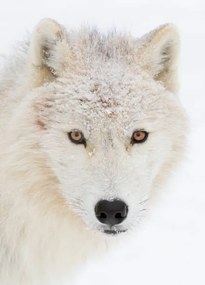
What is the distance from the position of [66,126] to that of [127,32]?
3.61 ft

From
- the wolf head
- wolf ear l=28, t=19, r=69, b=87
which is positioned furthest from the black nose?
wolf ear l=28, t=19, r=69, b=87

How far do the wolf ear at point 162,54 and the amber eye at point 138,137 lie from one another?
0.52m

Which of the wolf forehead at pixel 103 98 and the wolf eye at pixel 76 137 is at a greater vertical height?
the wolf forehead at pixel 103 98

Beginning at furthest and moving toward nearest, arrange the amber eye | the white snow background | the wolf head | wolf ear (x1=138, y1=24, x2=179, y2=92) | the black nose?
1. the white snow background
2. wolf ear (x1=138, y1=24, x2=179, y2=92)
3. the amber eye
4. the wolf head
5. the black nose

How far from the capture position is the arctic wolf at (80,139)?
4.81 metres

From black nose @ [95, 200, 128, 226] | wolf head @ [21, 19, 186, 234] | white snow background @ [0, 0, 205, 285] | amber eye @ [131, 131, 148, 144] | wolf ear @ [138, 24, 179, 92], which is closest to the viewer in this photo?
black nose @ [95, 200, 128, 226]

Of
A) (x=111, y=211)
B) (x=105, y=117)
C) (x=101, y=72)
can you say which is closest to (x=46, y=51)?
(x=101, y=72)

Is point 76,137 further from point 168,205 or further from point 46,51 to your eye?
point 168,205

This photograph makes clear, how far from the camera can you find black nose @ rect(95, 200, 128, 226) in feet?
15.1

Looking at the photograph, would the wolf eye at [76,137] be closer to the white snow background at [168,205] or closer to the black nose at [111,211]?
the black nose at [111,211]

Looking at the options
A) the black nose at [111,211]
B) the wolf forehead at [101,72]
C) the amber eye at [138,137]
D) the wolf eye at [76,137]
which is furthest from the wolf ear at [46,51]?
the black nose at [111,211]

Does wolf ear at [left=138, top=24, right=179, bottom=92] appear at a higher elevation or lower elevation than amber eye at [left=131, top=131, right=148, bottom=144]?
higher

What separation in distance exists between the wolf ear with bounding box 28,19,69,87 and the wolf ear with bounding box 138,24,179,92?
580 millimetres

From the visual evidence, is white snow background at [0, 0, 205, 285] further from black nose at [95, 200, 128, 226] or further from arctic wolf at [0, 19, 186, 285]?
black nose at [95, 200, 128, 226]
